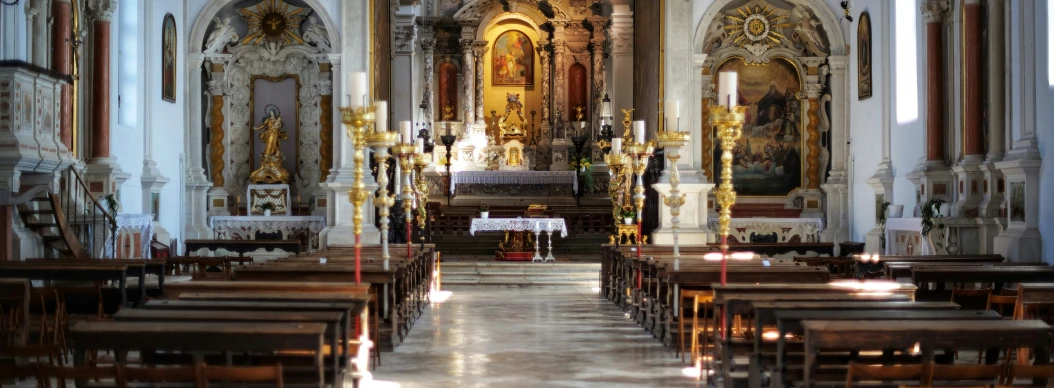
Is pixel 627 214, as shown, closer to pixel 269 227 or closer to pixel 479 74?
pixel 269 227

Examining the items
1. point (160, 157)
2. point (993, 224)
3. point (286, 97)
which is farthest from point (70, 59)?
point (993, 224)

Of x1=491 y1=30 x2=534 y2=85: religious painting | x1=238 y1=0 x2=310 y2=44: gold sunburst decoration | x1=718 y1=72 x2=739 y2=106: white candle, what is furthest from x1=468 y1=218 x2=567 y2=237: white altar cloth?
x1=718 y1=72 x2=739 y2=106: white candle

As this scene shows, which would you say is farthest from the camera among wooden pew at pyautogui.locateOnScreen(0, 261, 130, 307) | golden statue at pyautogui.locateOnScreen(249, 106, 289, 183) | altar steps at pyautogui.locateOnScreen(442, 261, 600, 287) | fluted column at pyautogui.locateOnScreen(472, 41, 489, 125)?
fluted column at pyautogui.locateOnScreen(472, 41, 489, 125)

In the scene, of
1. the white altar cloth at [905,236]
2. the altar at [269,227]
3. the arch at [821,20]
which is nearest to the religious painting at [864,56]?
the arch at [821,20]

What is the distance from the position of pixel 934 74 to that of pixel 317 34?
40.1ft

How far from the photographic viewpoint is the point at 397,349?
39.4 feet

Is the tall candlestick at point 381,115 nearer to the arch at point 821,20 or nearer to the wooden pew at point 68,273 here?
the wooden pew at point 68,273

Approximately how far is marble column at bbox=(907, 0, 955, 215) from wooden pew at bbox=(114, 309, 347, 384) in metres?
13.2

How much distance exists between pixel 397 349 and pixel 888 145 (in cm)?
1227

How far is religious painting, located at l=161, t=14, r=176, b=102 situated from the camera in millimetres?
21828

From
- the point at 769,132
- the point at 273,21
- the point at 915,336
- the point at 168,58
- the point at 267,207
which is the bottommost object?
the point at 915,336

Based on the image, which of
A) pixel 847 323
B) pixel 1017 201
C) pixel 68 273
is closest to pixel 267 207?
pixel 68 273

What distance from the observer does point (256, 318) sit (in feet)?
24.7

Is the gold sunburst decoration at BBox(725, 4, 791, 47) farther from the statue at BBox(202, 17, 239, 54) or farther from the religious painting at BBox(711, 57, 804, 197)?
the statue at BBox(202, 17, 239, 54)
